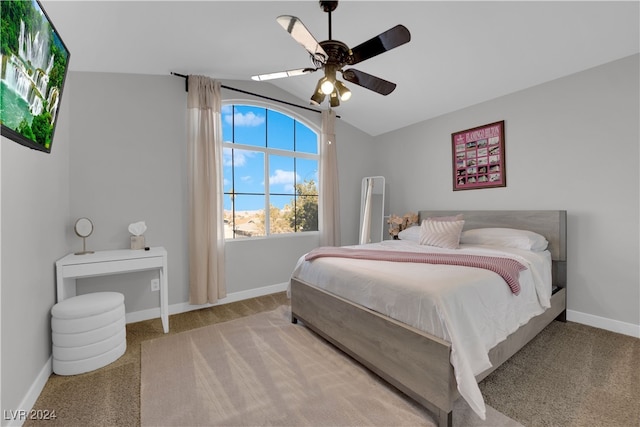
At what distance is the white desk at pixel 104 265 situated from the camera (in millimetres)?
2123

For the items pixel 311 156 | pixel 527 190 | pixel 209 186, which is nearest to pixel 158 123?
pixel 209 186

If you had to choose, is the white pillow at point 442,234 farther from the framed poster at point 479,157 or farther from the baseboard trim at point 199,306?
the baseboard trim at point 199,306

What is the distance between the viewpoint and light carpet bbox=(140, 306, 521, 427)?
1480mm

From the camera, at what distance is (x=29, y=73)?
1426 mm

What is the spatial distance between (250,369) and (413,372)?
1133 mm

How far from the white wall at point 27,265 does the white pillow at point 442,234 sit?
3.24 meters

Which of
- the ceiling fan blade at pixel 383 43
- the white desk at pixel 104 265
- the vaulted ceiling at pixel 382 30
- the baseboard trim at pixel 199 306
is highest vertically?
the vaulted ceiling at pixel 382 30

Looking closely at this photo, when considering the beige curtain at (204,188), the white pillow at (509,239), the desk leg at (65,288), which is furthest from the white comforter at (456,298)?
the desk leg at (65,288)

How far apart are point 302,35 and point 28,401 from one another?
2625 mm

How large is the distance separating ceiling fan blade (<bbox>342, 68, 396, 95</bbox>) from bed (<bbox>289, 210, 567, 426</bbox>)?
144 cm

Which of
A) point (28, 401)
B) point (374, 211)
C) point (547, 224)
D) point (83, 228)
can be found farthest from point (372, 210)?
point (28, 401)

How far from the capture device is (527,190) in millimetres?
2951

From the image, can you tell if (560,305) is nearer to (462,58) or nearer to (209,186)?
(462,58)

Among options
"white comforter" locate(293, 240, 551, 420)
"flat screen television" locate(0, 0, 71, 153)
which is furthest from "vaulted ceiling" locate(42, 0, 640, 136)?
"white comforter" locate(293, 240, 551, 420)
